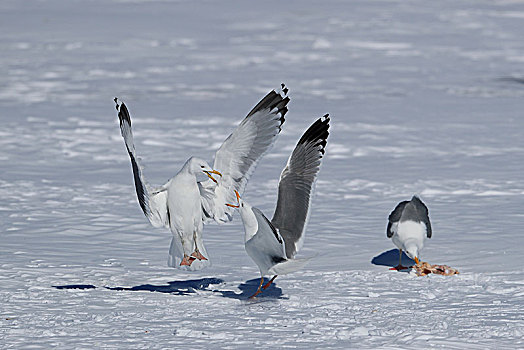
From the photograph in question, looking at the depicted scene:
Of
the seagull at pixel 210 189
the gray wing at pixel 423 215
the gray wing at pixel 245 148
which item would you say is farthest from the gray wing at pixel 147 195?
the gray wing at pixel 423 215

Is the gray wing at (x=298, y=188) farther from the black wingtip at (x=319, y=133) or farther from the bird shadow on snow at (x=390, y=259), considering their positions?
the bird shadow on snow at (x=390, y=259)

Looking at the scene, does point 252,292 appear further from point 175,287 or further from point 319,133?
point 319,133

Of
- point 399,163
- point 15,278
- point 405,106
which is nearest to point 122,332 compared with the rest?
point 15,278

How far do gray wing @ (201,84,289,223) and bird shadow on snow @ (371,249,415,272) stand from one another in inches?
42.8

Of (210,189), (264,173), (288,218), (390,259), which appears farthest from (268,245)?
(264,173)

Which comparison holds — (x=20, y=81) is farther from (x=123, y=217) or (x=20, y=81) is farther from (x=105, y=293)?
(x=105, y=293)

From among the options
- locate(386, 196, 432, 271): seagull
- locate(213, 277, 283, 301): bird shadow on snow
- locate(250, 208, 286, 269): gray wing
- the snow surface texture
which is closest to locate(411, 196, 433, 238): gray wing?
locate(386, 196, 432, 271): seagull

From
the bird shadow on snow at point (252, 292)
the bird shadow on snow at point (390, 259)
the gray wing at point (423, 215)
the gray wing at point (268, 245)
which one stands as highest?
the gray wing at point (423, 215)

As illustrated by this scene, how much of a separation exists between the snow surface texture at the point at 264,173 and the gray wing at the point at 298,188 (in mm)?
353

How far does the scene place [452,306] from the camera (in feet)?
14.7

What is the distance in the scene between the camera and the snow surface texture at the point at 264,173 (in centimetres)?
429

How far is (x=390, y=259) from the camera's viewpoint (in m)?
5.66

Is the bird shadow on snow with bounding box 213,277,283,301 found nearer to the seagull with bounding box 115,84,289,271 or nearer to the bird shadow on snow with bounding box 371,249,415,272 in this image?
the seagull with bounding box 115,84,289,271

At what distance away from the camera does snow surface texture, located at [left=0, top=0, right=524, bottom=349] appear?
429 centimetres
